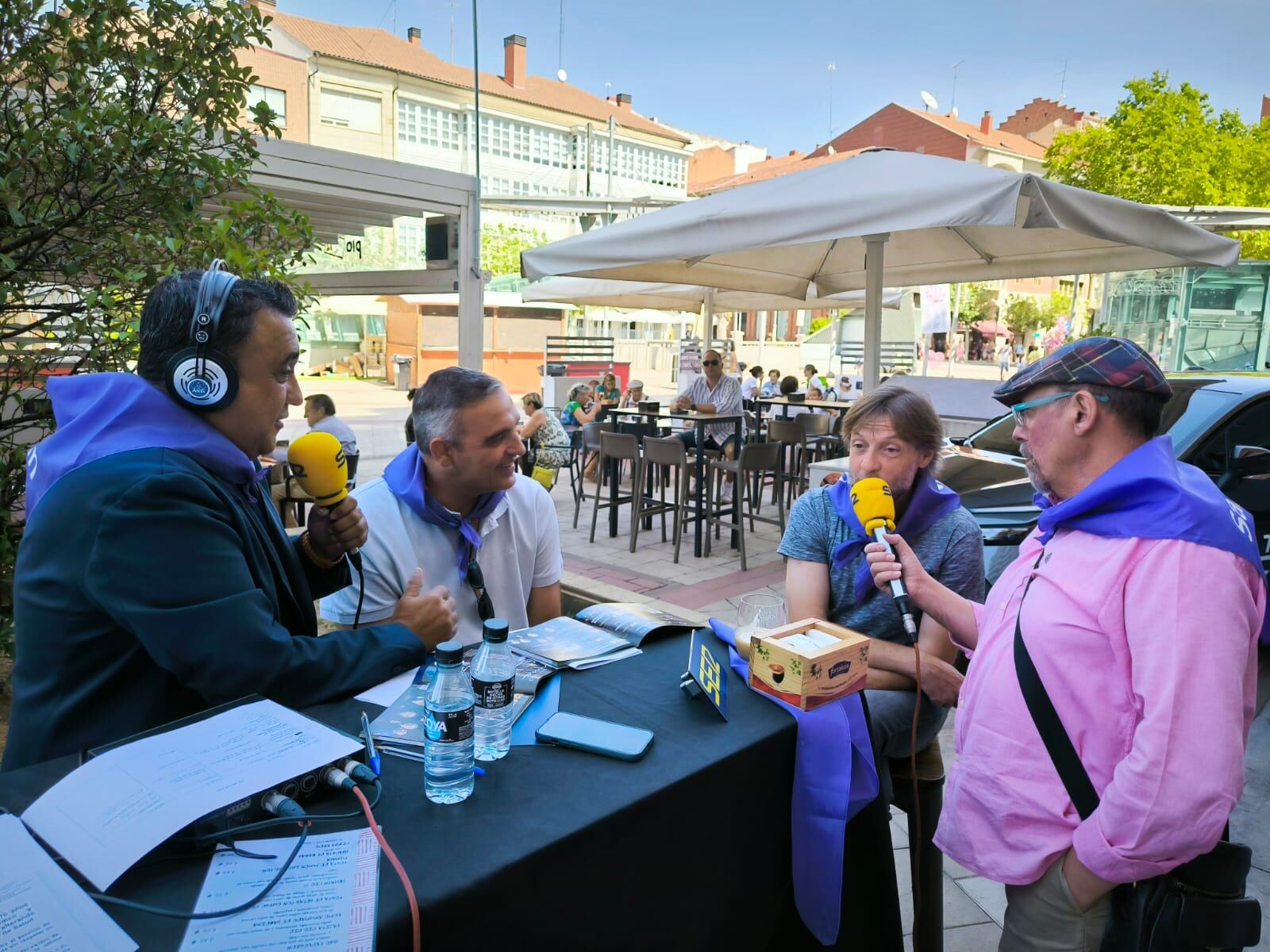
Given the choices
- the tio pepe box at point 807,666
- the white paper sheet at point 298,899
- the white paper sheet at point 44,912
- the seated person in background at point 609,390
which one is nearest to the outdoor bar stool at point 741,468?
the tio pepe box at point 807,666

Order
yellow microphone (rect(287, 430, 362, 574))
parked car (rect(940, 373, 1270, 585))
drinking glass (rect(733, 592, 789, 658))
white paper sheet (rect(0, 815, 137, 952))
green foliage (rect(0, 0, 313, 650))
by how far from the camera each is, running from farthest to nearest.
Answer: parked car (rect(940, 373, 1270, 585))
green foliage (rect(0, 0, 313, 650))
drinking glass (rect(733, 592, 789, 658))
yellow microphone (rect(287, 430, 362, 574))
white paper sheet (rect(0, 815, 137, 952))

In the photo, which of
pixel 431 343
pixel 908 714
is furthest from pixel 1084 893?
pixel 431 343

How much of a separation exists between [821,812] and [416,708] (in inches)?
35.3

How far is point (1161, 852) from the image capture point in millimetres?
1327

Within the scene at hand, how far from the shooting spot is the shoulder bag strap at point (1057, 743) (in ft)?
4.69

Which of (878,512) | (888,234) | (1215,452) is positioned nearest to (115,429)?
(878,512)

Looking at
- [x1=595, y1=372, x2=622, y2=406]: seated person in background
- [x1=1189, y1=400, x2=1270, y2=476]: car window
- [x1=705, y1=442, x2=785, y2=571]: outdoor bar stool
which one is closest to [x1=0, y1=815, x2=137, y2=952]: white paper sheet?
[x1=1189, y1=400, x2=1270, y2=476]: car window

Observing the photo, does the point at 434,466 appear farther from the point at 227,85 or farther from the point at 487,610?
the point at 227,85

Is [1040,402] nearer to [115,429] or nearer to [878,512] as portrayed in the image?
[878,512]

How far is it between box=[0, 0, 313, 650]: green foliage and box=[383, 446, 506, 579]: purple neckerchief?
1321mm

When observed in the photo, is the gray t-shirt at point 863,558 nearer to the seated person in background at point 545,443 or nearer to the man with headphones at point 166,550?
the man with headphones at point 166,550

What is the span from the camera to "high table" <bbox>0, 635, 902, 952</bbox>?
3.49 ft

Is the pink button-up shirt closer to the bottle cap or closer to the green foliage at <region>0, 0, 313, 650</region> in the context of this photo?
the bottle cap

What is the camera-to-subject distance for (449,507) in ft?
7.73
